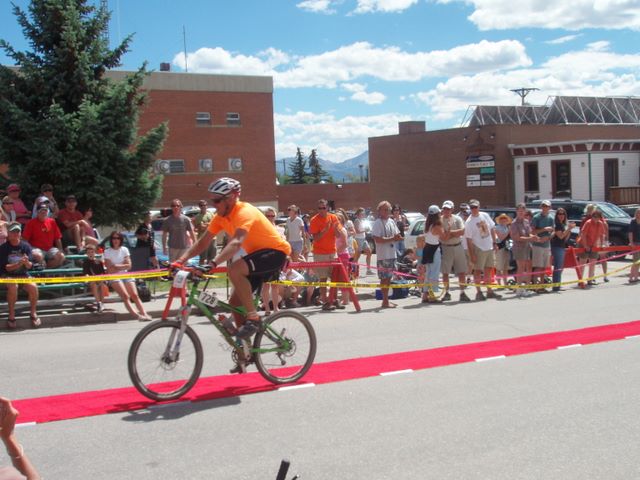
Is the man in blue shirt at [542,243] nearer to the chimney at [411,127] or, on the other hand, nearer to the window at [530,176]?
Result: the window at [530,176]

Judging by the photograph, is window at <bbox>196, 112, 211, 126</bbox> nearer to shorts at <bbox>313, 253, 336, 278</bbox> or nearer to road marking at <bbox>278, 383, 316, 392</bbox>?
shorts at <bbox>313, 253, 336, 278</bbox>

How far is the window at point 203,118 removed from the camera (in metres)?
48.9

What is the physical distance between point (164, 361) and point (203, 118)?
4385 centimetres

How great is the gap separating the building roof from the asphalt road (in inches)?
1914

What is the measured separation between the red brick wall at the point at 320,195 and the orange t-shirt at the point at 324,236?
1992 inches

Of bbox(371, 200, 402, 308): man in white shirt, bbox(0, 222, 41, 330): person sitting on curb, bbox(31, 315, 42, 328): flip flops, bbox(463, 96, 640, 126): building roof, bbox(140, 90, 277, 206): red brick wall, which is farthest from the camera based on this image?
bbox(463, 96, 640, 126): building roof

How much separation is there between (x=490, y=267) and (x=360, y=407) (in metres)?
9.24

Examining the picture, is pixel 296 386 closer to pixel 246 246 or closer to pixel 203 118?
pixel 246 246

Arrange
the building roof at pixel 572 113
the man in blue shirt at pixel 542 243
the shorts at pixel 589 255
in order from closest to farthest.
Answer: the man in blue shirt at pixel 542 243 → the shorts at pixel 589 255 → the building roof at pixel 572 113

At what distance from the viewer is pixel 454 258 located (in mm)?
14883

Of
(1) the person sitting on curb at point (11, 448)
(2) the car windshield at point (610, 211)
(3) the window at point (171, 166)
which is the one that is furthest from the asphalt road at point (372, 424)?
(3) the window at point (171, 166)

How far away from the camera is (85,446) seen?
5.54 metres

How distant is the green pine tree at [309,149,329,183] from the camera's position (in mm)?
133000

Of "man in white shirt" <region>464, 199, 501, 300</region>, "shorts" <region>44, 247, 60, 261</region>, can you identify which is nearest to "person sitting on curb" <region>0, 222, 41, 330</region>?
"shorts" <region>44, 247, 60, 261</region>
